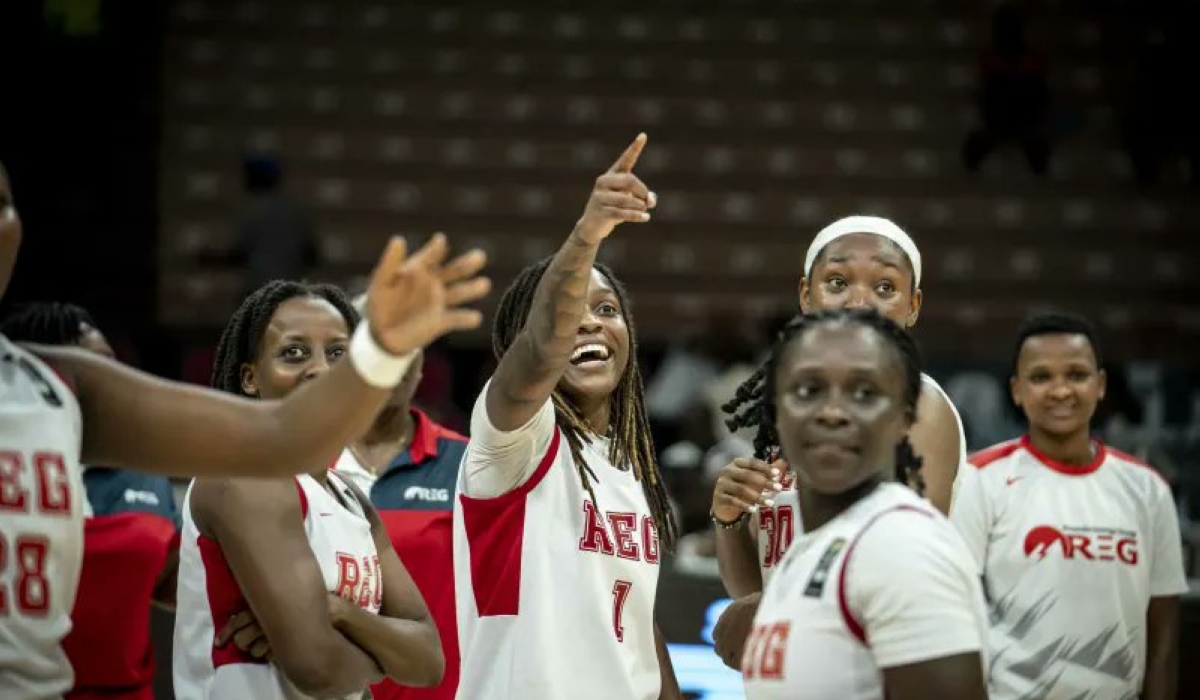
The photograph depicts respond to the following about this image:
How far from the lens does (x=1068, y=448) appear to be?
570cm

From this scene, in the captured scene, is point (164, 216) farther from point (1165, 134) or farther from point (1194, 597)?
point (1194, 597)

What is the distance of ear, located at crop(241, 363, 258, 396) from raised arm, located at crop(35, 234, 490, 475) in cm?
103

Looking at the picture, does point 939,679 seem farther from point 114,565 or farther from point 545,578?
point 114,565

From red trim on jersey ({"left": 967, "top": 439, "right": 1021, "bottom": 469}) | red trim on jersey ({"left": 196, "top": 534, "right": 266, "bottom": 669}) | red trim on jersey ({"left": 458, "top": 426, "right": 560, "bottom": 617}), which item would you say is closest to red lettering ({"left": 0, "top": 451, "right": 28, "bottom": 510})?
red trim on jersey ({"left": 196, "top": 534, "right": 266, "bottom": 669})

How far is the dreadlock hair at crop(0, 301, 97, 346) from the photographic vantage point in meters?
5.47

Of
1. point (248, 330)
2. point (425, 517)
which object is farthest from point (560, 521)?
point (425, 517)

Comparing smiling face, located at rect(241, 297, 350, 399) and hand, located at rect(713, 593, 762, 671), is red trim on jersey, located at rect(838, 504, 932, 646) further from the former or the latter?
smiling face, located at rect(241, 297, 350, 399)

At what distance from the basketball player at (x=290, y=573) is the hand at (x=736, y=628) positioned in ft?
2.19

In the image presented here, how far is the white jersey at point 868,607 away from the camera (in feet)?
8.65

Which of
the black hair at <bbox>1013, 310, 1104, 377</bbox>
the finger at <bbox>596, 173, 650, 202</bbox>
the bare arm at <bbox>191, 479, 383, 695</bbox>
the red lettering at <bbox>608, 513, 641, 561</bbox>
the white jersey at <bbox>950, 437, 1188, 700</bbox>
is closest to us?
the bare arm at <bbox>191, 479, 383, 695</bbox>

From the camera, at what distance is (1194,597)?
24.3ft

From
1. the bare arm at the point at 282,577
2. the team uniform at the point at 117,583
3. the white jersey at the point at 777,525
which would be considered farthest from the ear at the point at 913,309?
the team uniform at the point at 117,583

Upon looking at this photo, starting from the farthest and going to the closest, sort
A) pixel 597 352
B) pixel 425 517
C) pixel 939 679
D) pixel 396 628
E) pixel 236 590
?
pixel 425 517 → pixel 597 352 → pixel 396 628 → pixel 236 590 → pixel 939 679

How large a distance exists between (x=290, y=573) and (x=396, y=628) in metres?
0.34
